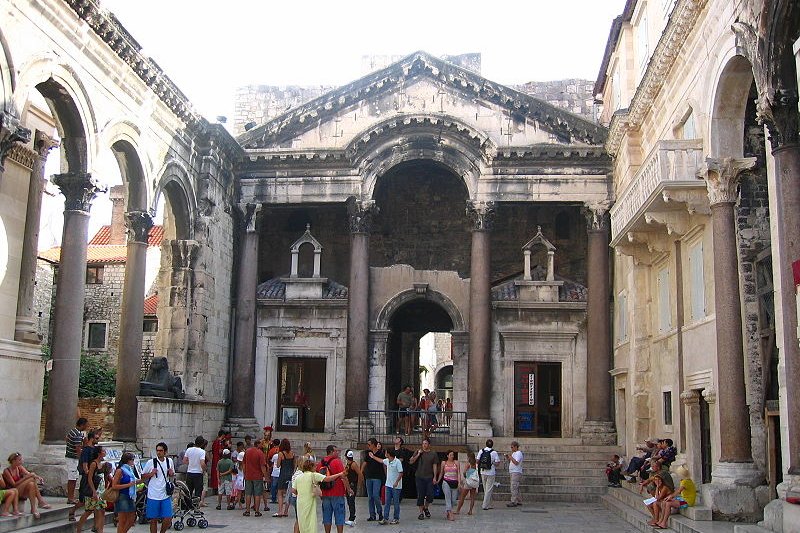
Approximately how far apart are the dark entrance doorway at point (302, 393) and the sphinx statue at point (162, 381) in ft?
16.7

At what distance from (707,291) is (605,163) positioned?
9148 millimetres

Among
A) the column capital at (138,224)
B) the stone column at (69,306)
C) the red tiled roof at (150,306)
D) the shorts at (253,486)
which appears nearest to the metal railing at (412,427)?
the shorts at (253,486)

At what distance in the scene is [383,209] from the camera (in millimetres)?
28703

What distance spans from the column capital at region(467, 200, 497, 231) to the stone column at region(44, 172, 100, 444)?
10.6m

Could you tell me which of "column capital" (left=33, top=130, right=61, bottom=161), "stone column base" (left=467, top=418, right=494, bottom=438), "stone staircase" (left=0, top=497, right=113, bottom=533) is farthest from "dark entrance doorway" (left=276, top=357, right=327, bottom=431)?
"stone staircase" (left=0, top=497, right=113, bottom=533)

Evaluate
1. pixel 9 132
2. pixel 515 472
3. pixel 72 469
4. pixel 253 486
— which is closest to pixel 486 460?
pixel 515 472

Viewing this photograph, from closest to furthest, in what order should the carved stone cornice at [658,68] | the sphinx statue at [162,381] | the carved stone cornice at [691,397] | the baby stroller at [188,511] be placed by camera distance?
the baby stroller at [188,511] → the carved stone cornice at [658,68] → the carved stone cornice at [691,397] → the sphinx statue at [162,381]

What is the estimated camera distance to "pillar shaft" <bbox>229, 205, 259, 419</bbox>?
24984 millimetres

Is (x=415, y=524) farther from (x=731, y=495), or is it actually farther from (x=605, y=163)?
(x=605, y=163)

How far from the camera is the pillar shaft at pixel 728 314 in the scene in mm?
14211

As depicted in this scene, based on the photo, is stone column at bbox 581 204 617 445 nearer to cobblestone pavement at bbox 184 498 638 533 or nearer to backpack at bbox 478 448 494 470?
cobblestone pavement at bbox 184 498 638 533

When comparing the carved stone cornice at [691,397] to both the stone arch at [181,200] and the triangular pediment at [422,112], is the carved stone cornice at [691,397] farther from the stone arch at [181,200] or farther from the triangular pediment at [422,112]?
the stone arch at [181,200]

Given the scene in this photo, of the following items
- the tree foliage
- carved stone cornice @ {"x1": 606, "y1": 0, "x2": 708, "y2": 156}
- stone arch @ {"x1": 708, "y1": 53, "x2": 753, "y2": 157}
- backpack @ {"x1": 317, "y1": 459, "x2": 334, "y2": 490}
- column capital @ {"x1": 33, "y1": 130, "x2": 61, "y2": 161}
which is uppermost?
carved stone cornice @ {"x1": 606, "y1": 0, "x2": 708, "y2": 156}

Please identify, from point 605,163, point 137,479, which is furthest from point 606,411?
point 137,479
